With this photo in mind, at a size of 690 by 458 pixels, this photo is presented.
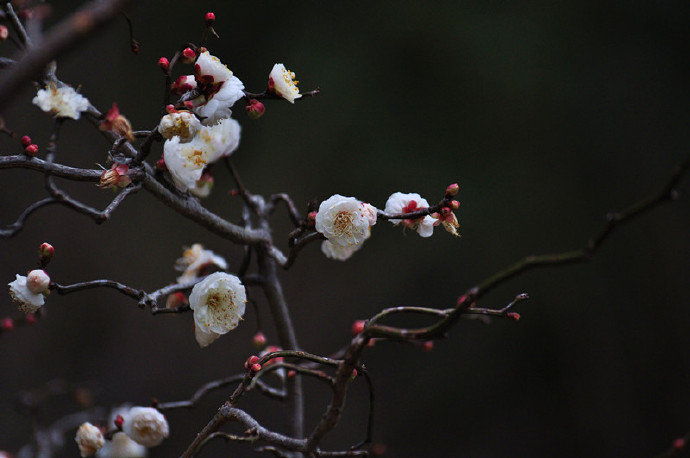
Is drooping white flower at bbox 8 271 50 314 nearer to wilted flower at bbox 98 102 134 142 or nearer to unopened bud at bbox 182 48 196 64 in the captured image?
wilted flower at bbox 98 102 134 142

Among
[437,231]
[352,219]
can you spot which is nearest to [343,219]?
[352,219]

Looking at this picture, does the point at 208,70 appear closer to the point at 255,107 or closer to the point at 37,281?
the point at 255,107

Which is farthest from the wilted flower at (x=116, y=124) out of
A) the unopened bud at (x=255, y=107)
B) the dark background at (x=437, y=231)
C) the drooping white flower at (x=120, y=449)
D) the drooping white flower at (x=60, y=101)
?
the dark background at (x=437, y=231)

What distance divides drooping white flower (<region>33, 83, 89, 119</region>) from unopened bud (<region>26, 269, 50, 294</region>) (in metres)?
0.17

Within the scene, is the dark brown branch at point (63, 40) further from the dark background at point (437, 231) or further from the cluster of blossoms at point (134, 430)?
the dark background at point (437, 231)

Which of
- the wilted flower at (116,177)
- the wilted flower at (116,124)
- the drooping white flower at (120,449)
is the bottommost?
the drooping white flower at (120,449)

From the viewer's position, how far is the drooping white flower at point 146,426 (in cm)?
77

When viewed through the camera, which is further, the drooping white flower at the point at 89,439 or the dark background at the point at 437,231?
the dark background at the point at 437,231

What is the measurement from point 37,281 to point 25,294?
24 millimetres

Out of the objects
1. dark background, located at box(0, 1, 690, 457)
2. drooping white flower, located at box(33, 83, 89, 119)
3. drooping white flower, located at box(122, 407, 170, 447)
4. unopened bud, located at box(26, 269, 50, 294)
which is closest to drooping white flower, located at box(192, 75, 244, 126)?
drooping white flower, located at box(33, 83, 89, 119)

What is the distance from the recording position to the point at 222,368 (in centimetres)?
164

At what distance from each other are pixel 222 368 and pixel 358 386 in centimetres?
37

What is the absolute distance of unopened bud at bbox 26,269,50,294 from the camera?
2.14 feet

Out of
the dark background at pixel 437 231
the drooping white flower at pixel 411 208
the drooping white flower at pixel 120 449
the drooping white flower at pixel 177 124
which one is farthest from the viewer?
the dark background at pixel 437 231
